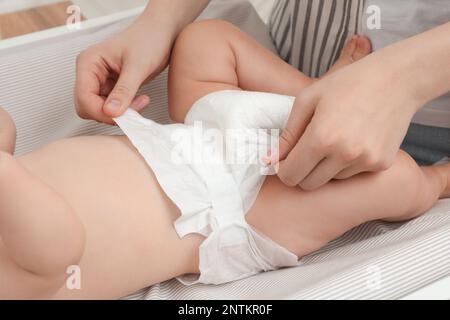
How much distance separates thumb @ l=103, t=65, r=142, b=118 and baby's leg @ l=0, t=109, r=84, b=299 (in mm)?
210

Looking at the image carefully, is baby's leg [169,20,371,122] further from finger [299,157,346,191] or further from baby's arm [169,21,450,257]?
finger [299,157,346,191]

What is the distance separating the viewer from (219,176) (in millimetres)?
812

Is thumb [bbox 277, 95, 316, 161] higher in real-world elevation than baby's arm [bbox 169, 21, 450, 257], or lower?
higher

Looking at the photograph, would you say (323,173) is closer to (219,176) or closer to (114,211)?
Result: (219,176)

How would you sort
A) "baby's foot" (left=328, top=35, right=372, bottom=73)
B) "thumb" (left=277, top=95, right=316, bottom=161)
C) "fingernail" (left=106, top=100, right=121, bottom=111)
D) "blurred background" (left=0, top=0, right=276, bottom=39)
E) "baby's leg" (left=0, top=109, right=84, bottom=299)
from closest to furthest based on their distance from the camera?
"baby's leg" (left=0, top=109, right=84, bottom=299) → "thumb" (left=277, top=95, right=316, bottom=161) → "fingernail" (left=106, top=100, right=121, bottom=111) → "baby's foot" (left=328, top=35, right=372, bottom=73) → "blurred background" (left=0, top=0, right=276, bottom=39)

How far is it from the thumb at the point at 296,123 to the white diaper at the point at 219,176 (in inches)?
1.9

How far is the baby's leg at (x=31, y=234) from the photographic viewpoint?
0.64 metres

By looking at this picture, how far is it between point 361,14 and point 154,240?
548mm

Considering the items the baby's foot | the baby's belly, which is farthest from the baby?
the baby's foot

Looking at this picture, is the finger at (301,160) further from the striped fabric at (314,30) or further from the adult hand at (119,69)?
the striped fabric at (314,30)

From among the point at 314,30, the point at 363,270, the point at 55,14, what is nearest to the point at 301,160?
the point at 363,270

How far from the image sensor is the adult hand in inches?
34.7

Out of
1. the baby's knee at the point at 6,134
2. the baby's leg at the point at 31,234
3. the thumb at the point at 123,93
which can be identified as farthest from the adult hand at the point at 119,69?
the baby's leg at the point at 31,234
